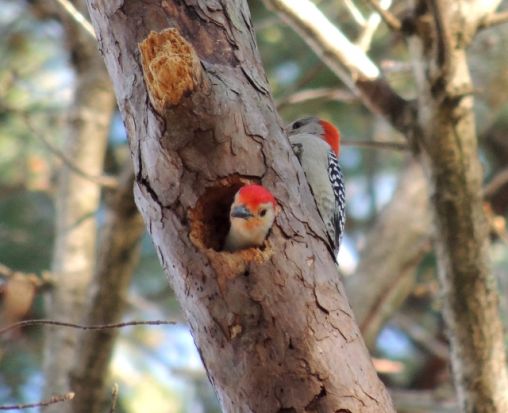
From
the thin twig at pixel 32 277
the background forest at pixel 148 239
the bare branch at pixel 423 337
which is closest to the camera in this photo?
the thin twig at pixel 32 277

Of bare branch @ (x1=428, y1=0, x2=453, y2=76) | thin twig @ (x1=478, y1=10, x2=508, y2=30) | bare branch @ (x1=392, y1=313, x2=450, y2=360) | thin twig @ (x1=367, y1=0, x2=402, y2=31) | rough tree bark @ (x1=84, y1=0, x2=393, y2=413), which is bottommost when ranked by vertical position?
rough tree bark @ (x1=84, y1=0, x2=393, y2=413)

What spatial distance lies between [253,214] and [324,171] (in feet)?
6.82

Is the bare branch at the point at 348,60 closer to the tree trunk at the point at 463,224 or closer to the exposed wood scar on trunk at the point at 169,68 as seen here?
the tree trunk at the point at 463,224

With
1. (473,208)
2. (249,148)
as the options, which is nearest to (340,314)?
(249,148)

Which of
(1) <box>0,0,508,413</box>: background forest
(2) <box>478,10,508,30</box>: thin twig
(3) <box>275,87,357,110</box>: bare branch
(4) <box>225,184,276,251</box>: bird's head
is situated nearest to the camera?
(4) <box>225,184,276,251</box>: bird's head

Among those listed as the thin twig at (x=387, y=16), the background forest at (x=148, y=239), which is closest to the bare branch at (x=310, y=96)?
the background forest at (x=148, y=239)

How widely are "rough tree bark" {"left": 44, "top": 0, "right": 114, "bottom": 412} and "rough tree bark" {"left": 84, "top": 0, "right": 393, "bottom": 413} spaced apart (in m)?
2.81

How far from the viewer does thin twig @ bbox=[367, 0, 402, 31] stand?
4418mm

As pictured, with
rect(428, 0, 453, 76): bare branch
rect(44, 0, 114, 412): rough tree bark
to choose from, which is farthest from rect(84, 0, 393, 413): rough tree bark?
rect(44, 0, 114, 412): rough tree bark

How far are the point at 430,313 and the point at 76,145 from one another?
559cm

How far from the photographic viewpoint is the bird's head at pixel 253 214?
3102 millimetres

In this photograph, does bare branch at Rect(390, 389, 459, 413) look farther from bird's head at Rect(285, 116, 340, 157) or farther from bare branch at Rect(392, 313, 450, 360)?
bird's head at Rect(285, 116, 340, 157)

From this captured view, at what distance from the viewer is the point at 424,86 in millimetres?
4543

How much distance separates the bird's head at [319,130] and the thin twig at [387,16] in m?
1.20
